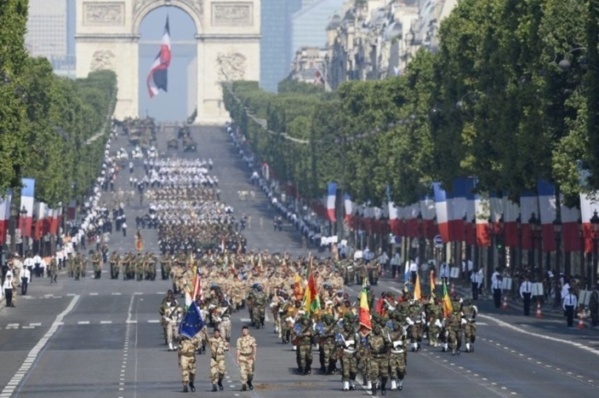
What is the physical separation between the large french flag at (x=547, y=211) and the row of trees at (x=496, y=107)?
70 cm

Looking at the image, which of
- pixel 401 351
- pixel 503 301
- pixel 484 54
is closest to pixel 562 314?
pixel 503 301

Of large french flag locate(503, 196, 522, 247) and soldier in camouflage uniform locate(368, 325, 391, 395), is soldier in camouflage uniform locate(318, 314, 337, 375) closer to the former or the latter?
soldier in camouflage uniform locate(368, 325, 391, 395)

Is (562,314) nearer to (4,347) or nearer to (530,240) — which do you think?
(530,240)

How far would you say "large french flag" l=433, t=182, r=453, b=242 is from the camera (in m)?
115

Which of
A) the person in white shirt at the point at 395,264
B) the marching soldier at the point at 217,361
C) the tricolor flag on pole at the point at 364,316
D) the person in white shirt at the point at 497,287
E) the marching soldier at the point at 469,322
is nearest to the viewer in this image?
the marching soldier at the point at 217,361

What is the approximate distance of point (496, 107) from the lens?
103 m

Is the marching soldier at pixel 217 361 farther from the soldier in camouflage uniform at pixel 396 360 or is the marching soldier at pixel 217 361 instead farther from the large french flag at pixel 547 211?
the large french flag at pixel 547 211

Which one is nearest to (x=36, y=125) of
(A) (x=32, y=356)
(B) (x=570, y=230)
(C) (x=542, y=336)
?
(B) (x=570, y=230)

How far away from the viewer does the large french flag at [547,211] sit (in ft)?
308

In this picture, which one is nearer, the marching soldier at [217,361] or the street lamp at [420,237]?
the marching soldier at [217,361]

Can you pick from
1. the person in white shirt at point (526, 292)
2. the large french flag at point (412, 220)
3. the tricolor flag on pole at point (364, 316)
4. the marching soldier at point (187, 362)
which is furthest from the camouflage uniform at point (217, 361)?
the large french flag at point (412, 220)

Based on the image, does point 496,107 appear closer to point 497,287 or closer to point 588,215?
point 497,287

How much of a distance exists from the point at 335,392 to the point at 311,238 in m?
125

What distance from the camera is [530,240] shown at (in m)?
102
